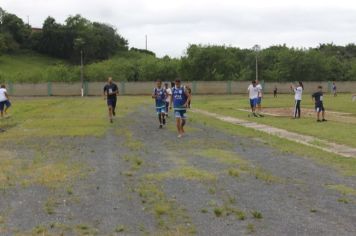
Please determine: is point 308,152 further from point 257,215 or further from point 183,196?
point 257,215

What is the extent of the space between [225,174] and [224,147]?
457 centimetres

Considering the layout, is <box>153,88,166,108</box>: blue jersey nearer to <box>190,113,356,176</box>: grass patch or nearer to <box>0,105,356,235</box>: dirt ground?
<box>190,113,356,176</box>: grass patch

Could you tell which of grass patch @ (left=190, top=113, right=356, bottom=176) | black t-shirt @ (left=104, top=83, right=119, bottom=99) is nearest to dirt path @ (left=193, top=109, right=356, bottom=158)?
grass patch @ (left=190, top=113, right=356, bottom=176)

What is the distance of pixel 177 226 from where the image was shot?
707cm

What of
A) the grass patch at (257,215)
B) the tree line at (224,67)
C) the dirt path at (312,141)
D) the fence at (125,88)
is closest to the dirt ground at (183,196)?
the grass patch at (257,215)

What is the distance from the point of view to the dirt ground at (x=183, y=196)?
23.2 feet

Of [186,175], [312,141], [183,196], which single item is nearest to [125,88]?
[312,141]

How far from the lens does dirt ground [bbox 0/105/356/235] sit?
7.08m

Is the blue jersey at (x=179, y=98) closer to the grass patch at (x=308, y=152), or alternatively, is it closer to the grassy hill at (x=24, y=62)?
the grass patch at (x=308, y=152)

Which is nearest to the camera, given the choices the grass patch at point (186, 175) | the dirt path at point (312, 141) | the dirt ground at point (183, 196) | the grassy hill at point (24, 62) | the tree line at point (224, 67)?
the dirt ground at point (183, 196)

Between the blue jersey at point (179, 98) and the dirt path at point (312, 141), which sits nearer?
the dirt path at point (312, 141)

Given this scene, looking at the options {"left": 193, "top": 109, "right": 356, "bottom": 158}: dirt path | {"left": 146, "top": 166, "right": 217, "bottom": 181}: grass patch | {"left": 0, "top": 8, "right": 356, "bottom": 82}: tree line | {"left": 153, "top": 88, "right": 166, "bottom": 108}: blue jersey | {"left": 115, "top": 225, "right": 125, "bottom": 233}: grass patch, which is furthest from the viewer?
{"left": 0, "top": 8, "right": 356, "bottom": 82}: tree line

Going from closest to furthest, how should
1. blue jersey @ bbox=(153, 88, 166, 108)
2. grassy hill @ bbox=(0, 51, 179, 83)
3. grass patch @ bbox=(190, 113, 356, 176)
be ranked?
grass patch @ bbox=(190, 113, 356, 176), blue jersey @ bbox=(153, 88, 166, 108), grassy hill @ bbox=(0, 51, 179, 83)

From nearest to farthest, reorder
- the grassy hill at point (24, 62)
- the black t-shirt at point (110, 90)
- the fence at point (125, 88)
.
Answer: the black t-shirt at point (110, 90), the fence at point (125, 88), the grassy hill at point (24, 62)
